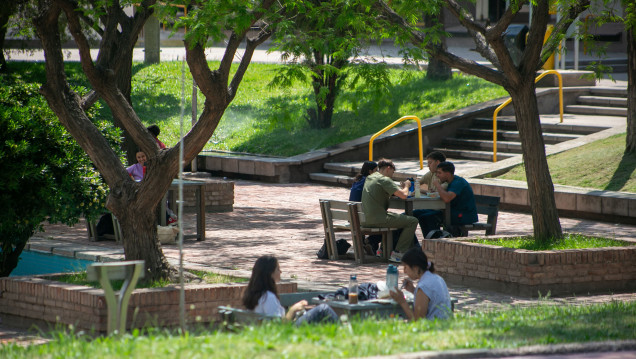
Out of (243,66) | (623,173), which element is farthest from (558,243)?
(623,173)

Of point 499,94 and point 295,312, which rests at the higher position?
point 499,94

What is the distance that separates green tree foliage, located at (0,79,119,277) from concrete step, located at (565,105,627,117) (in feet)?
47.1

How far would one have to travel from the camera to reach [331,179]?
20.3 metres

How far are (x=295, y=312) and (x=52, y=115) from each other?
4614 millimetres

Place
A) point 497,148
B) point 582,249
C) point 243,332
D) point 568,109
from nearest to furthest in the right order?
1. point 243,332
2. point 582,249
3. point 497,148
4. point 568,109

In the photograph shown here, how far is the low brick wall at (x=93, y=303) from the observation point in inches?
324

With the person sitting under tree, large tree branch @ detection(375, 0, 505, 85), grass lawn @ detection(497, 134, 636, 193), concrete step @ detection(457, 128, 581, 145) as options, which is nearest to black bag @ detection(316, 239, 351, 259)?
the person sitting under tree

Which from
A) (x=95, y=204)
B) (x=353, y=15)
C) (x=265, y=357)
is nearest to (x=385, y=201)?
(x=353, y=15)

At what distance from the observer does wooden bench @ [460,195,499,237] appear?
12344 millimetres

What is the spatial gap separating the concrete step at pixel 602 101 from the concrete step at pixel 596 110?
0.29 metres

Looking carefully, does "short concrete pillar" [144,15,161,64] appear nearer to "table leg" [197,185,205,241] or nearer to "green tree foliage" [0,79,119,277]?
"table leg" [197,185,205,241]

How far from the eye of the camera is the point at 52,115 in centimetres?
1061

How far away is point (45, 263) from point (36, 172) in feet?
7.57

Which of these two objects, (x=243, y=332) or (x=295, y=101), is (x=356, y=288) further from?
(x=295, y=101)
